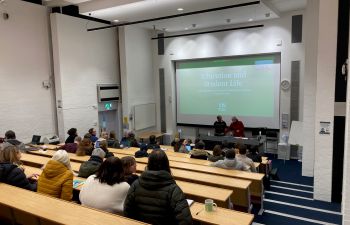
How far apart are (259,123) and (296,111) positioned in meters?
1.22

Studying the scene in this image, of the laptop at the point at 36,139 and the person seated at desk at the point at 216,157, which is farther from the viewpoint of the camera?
the laptop at the point at 36,139

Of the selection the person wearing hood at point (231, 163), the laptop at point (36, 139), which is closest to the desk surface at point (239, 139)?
the person wearing hood at point (231, 163)

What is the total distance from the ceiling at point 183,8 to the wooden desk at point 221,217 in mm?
5297

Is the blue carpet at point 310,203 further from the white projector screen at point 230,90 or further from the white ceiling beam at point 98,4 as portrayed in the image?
the white ceiling beam at point 98,4

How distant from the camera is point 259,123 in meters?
9.03

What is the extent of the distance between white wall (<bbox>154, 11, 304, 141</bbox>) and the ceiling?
0.43 m

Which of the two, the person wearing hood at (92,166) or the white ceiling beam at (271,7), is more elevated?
the white ceiling beam at (271,7)

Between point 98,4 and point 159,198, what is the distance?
21.0 feet

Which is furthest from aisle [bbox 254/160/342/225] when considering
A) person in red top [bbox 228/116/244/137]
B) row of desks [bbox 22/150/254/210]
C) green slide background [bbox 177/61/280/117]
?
green slide background [bbox 177/61/280/117]

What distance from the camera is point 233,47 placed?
9148mm

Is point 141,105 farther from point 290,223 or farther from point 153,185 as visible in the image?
point 153,185

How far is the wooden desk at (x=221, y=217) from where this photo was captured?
8.52ft

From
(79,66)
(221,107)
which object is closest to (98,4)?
(79,66)

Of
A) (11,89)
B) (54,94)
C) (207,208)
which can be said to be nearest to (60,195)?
(207,208)
